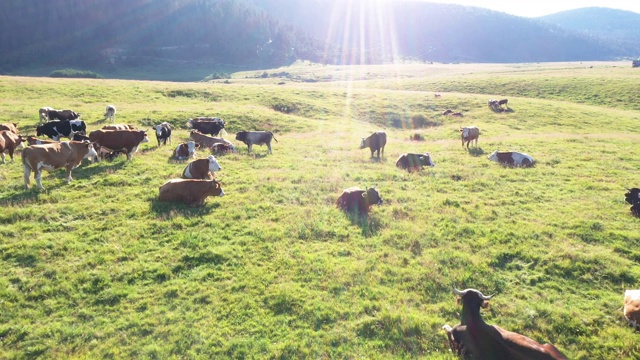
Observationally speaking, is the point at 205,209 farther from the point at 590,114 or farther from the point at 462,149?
the point at 590,114

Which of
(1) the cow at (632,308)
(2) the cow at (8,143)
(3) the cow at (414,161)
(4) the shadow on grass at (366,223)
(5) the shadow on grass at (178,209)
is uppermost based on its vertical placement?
(2) the cow at (8,143)

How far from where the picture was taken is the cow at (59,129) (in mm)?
20208

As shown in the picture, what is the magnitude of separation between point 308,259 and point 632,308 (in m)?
7.12

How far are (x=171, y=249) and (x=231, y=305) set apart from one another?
10.1ft

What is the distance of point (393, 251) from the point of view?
10.1m

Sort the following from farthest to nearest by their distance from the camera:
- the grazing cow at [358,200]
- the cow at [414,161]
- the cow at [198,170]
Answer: the cow at [414,161] → the cow at [198,170] → the grazing cow at [358,200]

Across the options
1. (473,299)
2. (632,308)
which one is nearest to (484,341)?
(473,299)

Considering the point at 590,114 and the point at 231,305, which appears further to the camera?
the point at 590,114

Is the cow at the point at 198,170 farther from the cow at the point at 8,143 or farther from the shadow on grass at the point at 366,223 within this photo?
the cow at the point at 8,143

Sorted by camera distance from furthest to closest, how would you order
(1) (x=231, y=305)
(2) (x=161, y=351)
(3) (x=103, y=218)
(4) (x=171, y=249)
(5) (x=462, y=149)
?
1. (5) (x=462, y=149)
2. (3) (x=103, y=218)
3. (4) (x=171, y=249)
4. (1) (x=231, y=305)
5. (2) (x=161, y=351)

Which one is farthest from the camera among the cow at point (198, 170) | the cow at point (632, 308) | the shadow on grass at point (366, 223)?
the cow at point (198, 170)

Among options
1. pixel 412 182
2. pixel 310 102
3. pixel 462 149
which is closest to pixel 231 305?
pixel 412 182

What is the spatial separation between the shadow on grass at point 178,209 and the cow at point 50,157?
14.0ft

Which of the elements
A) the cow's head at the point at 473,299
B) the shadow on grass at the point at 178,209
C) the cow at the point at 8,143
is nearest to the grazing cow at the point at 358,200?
the shadow on grass at the point at 178,209
